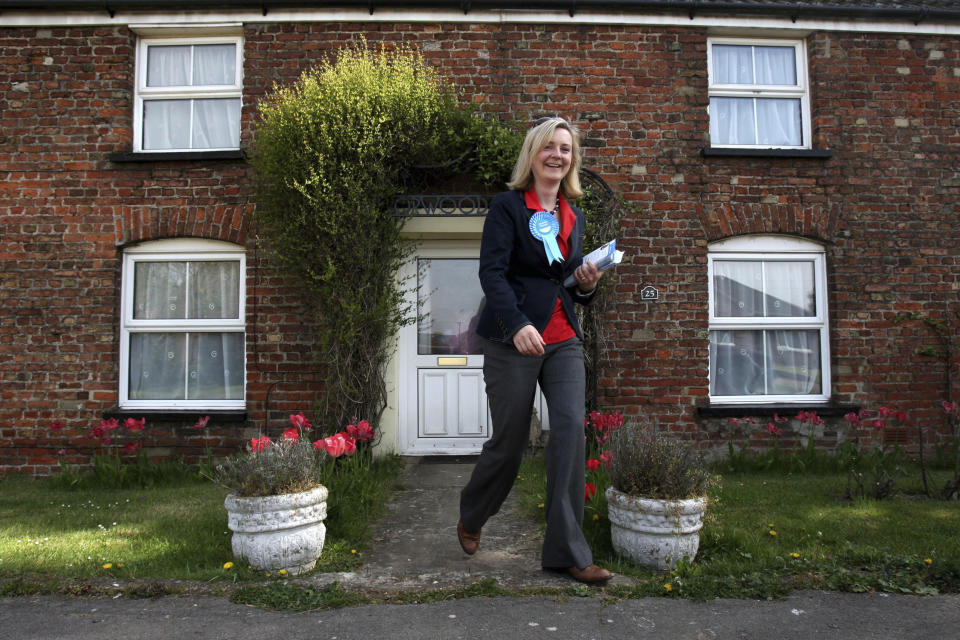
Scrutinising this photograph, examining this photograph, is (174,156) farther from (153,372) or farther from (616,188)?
(616,188)

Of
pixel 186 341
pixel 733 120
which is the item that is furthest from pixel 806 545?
pixel 186 341

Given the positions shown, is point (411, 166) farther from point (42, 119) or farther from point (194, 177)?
point (42, 119)

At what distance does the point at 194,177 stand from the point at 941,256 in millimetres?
7434

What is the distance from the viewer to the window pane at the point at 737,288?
6531mm

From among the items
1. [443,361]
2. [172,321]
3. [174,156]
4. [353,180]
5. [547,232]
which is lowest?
[443,361]

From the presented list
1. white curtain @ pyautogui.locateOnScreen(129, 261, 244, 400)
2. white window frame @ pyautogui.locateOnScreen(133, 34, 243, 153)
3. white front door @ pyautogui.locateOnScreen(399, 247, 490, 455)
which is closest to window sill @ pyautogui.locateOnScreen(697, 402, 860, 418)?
white front door @ pyautogui.locateOnScreen(399, 247, 490, 455)

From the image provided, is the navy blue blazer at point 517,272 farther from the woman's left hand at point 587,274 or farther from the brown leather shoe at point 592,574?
the brown leather shoe at point 592,574

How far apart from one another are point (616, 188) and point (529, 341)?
393cm

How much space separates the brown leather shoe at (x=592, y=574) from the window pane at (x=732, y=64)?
5507 mm

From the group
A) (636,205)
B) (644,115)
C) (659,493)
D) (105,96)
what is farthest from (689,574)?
(105,96)

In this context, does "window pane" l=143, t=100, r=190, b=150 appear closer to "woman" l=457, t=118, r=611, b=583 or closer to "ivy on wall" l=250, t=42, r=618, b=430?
"ivy on wall" l=250, t=42, r=618, b=430

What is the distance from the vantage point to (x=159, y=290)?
6438 millimetres

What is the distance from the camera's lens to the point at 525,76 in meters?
6.40

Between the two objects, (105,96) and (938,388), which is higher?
(105,96)
